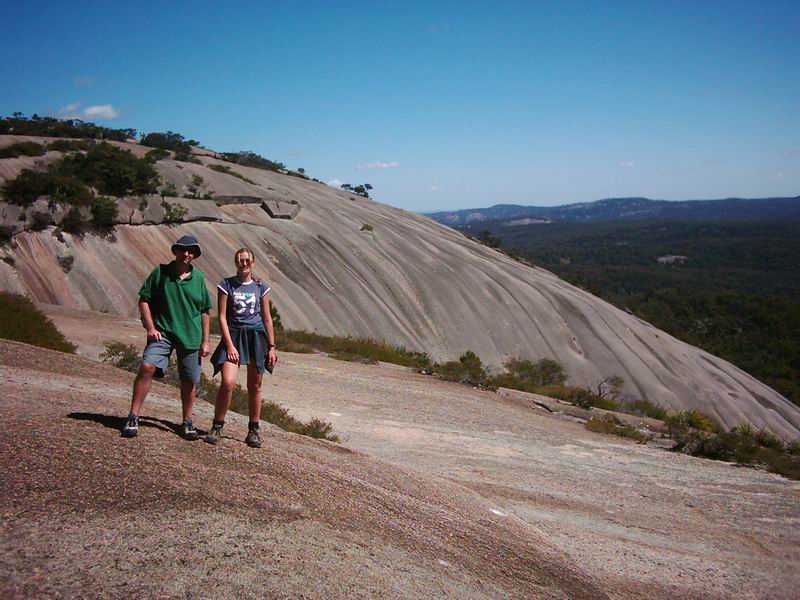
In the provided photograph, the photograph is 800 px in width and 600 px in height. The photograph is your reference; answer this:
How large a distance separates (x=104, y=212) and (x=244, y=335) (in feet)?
56.2

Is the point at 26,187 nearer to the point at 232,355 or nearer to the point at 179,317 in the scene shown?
the point at 179,317

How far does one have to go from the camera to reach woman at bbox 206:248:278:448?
6418 mm

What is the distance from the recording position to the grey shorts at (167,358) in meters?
6.03

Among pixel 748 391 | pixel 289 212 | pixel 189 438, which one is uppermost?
pixel 289 212

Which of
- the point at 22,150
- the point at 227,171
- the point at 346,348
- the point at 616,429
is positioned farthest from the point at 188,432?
the point at 227,171

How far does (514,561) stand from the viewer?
593 centimetres

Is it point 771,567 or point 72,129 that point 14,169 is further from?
point 771,567

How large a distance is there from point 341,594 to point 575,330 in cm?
3111

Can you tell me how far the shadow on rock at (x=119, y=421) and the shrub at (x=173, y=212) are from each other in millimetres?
18874

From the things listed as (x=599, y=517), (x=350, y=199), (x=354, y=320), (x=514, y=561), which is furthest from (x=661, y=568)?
(x=350, y=199)

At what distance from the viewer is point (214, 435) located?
6.41 meters

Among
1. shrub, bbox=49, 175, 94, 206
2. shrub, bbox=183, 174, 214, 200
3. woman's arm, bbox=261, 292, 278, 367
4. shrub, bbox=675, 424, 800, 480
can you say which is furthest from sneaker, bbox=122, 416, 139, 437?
shrub, bbox=183, 174, 214, 200

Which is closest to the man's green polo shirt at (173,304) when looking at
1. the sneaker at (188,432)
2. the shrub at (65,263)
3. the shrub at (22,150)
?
the sneaker at (188,432)

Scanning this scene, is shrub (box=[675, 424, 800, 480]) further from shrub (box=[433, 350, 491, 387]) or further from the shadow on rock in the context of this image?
the shadow on rock
